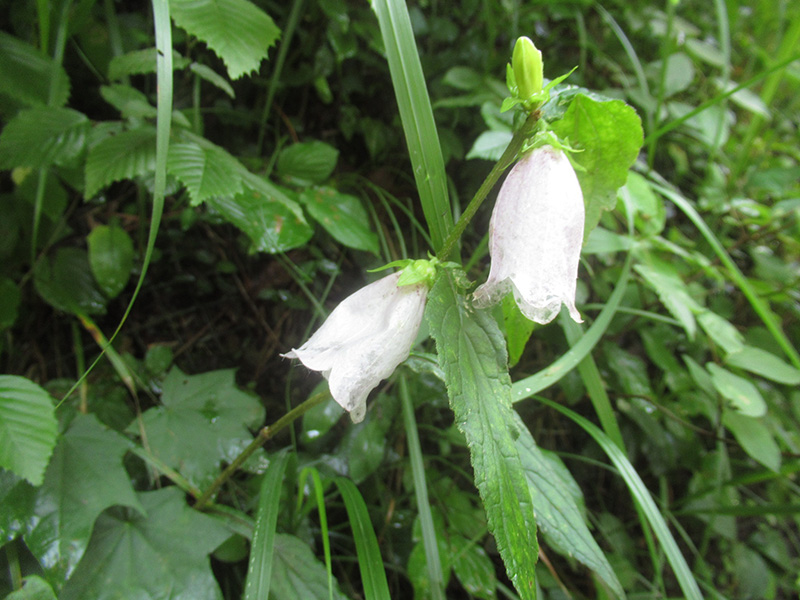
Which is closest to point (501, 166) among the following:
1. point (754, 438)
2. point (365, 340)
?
point (365, 340)

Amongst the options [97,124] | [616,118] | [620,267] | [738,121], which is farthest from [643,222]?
[738,121]

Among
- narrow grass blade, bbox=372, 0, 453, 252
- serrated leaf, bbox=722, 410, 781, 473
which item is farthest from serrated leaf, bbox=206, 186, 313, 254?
serrated leaf, bbox=722, 410, 781, 473

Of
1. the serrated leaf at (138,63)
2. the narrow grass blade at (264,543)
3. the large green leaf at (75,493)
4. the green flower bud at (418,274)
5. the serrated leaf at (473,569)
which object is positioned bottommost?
the serrated leaf at (473,569)

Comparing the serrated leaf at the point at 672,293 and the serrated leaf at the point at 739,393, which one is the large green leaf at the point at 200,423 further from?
the serrated leaf at the point at 739,393

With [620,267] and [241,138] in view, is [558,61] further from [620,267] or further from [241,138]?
[241,138]

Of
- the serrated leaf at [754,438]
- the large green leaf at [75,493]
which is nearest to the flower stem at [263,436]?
the large green leaf at [75,493]

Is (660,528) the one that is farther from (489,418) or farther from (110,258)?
(110,258)

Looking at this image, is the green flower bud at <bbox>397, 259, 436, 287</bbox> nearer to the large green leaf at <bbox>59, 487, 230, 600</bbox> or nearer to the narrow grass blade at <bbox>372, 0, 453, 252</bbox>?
the narrow grass blade at <bbox>372, 0, 453, 252</bbox>
